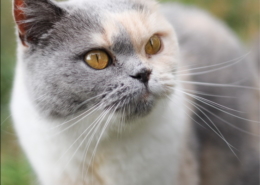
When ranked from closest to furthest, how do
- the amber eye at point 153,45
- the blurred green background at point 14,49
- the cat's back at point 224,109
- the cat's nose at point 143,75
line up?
the cat's nose at point 143,75 < the amber eye at point 153,45 < the cat's back at point 224,109 < the blurred green background at point 14,49

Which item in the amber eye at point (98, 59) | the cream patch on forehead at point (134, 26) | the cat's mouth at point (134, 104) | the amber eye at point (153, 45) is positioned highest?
the cream patch on forehead at point (134, 26)

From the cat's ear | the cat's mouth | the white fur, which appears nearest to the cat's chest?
the white fur

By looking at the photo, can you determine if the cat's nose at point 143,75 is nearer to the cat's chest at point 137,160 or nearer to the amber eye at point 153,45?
the amber eye at point 153,45

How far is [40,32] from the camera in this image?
4.19 ft

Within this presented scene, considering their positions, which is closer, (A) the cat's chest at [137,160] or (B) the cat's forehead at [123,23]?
(B) the cat's forehead at [123,23]

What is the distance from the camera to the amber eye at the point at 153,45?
50.8 inches

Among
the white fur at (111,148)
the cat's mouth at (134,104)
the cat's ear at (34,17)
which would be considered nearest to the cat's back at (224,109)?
the white fur at (111,148)

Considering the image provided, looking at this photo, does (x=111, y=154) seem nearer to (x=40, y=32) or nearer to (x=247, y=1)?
(x=40, y=32)

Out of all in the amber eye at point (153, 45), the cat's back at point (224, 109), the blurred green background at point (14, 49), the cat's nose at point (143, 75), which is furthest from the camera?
the blurred green background at point (14, 49)

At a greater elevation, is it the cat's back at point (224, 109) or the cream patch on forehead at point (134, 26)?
the cream patch on forehead at point (134, 26)

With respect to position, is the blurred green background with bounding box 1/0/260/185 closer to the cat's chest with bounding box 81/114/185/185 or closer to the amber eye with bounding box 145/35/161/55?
the cat's chest with bounding box 81/114/185/185

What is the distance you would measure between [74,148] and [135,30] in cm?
49

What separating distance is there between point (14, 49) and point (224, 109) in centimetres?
141

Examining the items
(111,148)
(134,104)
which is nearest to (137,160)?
(111,148)
